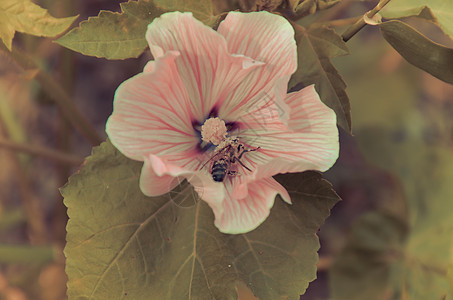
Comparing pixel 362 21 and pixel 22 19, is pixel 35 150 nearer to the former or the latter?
pixel 22 19

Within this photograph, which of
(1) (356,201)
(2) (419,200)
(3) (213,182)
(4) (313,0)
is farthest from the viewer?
(1) (356,201)

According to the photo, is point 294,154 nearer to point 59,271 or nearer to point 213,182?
point 213,182

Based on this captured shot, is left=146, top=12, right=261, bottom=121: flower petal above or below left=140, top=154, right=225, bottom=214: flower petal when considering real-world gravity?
above

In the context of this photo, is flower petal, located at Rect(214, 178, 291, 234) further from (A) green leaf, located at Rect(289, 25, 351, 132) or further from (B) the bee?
(A) green leaf, located at Rect(289, 25, 351, 132)

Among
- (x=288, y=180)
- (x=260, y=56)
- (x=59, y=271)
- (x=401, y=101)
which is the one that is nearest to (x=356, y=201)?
(x=401, y=101)

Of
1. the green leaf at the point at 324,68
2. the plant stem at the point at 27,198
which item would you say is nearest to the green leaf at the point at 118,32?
the green leaf at the point at 324,68

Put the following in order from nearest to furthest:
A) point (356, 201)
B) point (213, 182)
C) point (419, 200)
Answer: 1. point (213, 182)
2. point (419, 200)
3. point (356, 201)

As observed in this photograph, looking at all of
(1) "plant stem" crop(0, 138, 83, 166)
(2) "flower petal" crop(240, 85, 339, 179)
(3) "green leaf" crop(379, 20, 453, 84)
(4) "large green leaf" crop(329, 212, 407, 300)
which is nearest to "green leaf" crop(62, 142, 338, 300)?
(2) "flower petal" crop(240, 85, 339, 179)
